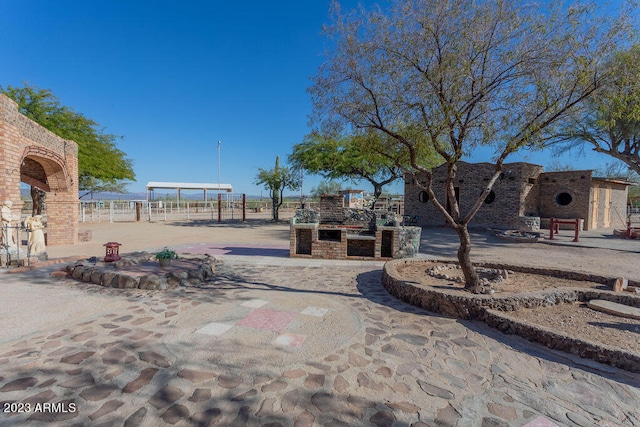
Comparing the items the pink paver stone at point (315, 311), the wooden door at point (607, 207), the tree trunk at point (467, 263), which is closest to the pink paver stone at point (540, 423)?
the pink paver stone at point (315, 311)

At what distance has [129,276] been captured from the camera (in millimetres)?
5305

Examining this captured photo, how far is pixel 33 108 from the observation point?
12383mm

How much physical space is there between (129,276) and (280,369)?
4.05 meters

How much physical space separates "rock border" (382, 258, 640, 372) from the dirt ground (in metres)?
0.14

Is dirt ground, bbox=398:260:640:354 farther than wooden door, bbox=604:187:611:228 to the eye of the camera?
No

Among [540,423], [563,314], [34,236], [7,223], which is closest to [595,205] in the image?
[563,314]

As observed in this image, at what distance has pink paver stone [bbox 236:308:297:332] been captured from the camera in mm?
3744

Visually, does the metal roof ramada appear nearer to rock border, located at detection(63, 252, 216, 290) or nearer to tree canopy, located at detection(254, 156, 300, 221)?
tree canopy, located at detection(254, 156, 300, 221)

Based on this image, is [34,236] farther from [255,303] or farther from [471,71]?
[471,71]

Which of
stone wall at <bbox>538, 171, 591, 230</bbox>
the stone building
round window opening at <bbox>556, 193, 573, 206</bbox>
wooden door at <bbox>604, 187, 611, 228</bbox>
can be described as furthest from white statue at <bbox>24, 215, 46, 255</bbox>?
wooden door at <bbox>604, 187, 611, 228</bbox>

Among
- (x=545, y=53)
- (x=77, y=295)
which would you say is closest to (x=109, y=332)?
(x=77, y=295)

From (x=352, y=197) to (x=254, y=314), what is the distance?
450 inches

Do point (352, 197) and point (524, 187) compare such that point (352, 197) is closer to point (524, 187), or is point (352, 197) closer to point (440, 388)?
point (524, 187)

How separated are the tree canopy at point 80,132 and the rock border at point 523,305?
1620cm
